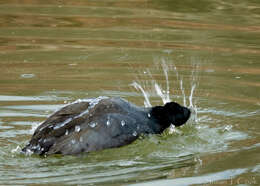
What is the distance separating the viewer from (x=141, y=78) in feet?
31.4

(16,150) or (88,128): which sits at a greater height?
(88,128)

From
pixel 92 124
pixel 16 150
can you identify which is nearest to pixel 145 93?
pixel 92 124

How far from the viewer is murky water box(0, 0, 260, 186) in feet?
21.1

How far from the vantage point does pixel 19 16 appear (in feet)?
41.4

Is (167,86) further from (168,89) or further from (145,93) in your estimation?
(145,93)

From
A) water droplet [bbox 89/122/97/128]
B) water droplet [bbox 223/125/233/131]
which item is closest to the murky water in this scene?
water droplet [bbox 223/125/233/131]

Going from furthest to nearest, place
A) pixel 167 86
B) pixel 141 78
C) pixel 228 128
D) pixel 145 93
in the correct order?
pixel 141 78
pixel 167 86
pixel 145 93
pixel 228 128

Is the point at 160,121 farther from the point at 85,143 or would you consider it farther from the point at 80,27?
the point at 80,27

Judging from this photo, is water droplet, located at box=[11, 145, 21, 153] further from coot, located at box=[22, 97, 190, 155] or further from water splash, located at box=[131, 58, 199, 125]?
water splash, located at box=[131, 58, 199, 125]

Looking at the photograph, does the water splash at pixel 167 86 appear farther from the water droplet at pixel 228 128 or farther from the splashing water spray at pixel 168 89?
the water droplet at pixel 228 128

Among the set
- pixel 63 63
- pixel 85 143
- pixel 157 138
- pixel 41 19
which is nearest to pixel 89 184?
pixel 85 143

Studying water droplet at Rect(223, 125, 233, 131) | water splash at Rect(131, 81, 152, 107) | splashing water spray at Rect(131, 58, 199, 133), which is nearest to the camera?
water droplet at Rect(223, 125, 233, 131)

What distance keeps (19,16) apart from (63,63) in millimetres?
2782

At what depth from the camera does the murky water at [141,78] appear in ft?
21.1
